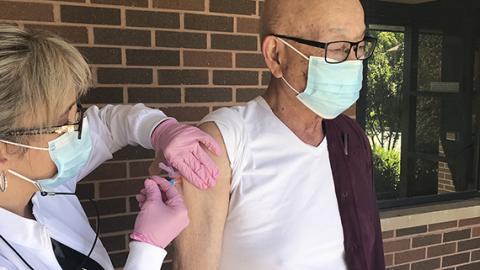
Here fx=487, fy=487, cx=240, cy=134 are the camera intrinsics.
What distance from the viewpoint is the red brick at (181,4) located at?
2406mm

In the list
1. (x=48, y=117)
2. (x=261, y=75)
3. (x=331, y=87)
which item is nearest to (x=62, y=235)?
(x=48, y=117)

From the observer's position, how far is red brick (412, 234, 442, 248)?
3.51 metres

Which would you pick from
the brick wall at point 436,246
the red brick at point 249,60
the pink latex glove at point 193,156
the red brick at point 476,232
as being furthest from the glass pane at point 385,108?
the pink latex glove at point 193,156

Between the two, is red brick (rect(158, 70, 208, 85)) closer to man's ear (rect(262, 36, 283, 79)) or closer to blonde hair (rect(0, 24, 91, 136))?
man's ear (rect(262, 36, 283, 79))

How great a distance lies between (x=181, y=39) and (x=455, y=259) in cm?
272

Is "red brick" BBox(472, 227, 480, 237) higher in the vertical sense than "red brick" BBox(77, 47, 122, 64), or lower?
lower

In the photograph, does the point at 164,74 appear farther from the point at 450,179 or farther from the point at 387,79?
the point at 450,179

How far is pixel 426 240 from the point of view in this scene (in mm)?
3547

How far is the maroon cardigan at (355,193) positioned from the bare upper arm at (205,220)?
1.37ft

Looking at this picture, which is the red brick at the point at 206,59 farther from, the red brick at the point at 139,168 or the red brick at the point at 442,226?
the red brick at the point at 442,226

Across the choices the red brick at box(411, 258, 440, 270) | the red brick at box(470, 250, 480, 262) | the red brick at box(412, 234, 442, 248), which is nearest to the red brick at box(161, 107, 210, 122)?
the red brick at box(412, 234, 442, 248)

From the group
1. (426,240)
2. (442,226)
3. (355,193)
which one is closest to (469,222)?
(442,226)

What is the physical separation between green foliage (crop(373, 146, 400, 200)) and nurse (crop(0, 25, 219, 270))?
264 centimetres

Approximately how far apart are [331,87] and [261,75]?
1113 millimetres
